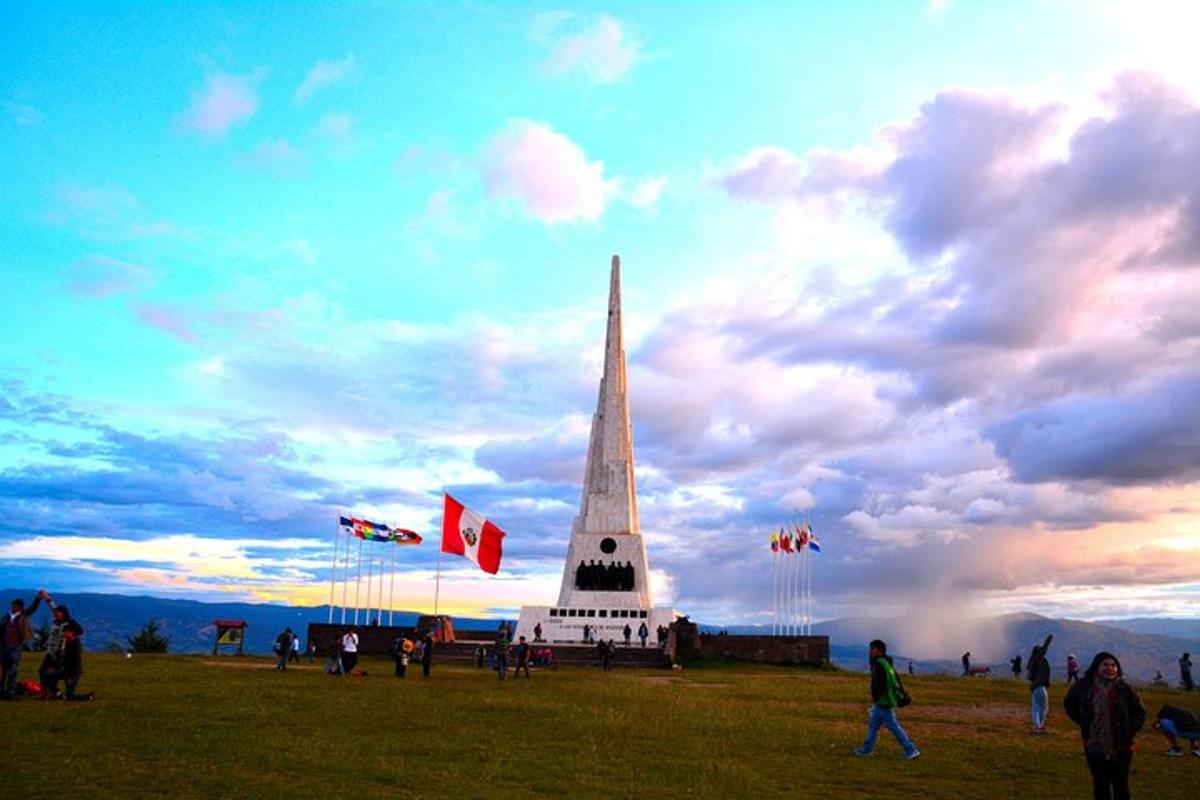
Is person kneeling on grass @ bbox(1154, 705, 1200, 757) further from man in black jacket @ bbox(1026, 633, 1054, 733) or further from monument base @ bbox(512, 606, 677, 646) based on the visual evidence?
monument base @ bbox(512, 606, 677, 646)

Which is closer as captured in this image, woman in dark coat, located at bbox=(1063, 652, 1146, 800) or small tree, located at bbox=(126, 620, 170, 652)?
woman in dark coat, located at bbox=(1063, 652, 1146, 800)

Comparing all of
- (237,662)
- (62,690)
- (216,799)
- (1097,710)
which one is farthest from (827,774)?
(237,662)

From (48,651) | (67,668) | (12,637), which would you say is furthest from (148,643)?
(12,637)

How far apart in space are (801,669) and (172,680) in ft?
84.5

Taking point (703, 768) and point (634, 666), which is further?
point (634, 666)

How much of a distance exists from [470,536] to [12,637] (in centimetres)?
2125

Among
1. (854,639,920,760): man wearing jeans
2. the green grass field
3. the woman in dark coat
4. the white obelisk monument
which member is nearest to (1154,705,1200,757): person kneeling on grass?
the green grass field

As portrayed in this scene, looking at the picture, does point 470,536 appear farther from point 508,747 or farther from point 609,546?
point 508,747

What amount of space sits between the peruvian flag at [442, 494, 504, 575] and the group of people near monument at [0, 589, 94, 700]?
1870cm

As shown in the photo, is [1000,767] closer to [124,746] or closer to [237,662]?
[124,746]

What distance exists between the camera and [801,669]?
1585 inches

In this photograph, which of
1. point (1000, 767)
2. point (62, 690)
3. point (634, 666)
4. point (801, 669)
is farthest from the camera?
point (801, 669)

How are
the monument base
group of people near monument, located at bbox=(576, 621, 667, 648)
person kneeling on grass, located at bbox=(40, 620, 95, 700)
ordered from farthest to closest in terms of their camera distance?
the monument base < group of people near monument, located at bbox=(576, 621, 667, 648) < person kneeling on grass, located at bbox=(40, 620, 95, 700)

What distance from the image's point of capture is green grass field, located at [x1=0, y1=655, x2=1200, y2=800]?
33.6 ft
